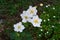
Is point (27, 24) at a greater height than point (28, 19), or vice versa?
point (28, 19)

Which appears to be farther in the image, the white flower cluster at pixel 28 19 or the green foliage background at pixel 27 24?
the green foliage background at pixel 27 24

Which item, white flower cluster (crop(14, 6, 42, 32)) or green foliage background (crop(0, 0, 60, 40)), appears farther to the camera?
green foliage background (crop(0, 0, 60, 40))

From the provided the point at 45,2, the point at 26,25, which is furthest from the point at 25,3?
the point at 26,25

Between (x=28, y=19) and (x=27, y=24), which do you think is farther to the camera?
(x=27, y=24)

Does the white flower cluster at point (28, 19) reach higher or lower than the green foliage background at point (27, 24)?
higher

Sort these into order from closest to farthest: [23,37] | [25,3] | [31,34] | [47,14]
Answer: [23,37] < [31,34] < [47,14] < [25,3]

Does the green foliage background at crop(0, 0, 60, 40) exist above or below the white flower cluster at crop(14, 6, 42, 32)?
below

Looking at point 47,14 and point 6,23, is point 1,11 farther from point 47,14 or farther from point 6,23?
point 47,14

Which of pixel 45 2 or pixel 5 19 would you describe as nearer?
pixel 5 19
